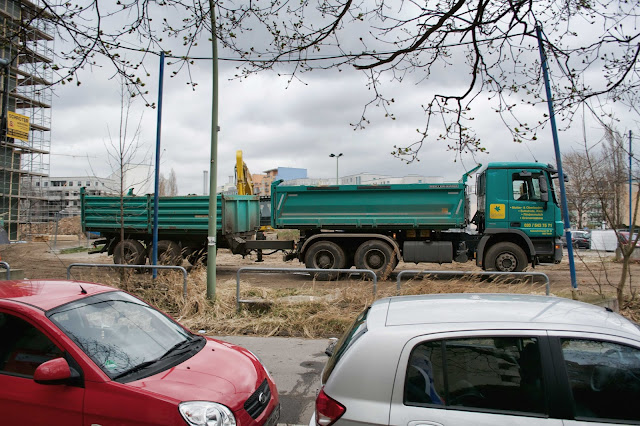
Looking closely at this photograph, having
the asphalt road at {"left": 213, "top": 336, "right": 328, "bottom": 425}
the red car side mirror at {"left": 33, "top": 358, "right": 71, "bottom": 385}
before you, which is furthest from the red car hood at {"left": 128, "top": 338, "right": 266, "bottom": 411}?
the asphalt road at {"left": 213, "top": 336, "right": 328, "bottom": 425}

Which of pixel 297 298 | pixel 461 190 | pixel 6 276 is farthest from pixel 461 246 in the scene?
pixel 6 276

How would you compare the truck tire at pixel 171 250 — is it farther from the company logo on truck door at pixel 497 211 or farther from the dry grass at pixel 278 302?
the company logo on truck door at pixel 497 211

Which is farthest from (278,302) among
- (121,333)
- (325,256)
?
(325,256)

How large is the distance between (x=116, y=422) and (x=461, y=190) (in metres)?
11.5

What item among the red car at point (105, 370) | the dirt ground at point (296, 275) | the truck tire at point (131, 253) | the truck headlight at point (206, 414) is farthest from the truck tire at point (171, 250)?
the truck headlight at point (206, 414)

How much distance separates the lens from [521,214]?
490 inches

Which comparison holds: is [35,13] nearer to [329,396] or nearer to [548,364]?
[329,396]

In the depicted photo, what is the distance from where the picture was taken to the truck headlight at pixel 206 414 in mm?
2951

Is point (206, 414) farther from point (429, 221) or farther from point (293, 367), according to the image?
point (429, 221)

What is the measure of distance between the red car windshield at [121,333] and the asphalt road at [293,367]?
1247 mm

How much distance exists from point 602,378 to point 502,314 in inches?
22.9

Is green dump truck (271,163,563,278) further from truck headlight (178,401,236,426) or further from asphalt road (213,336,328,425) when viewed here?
truck headlight (178,401,236,426)

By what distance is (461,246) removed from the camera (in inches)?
522

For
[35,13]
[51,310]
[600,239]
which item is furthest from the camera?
[600,239]
